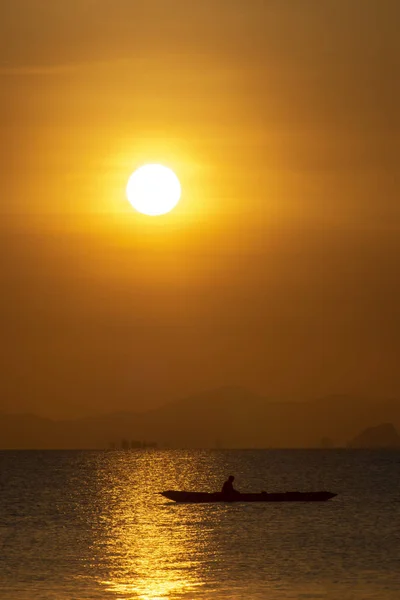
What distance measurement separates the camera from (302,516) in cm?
9131

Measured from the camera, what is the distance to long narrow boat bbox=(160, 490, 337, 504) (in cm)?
9888

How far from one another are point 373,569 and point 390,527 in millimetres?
26144

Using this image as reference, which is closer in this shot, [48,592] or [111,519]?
[48,592]

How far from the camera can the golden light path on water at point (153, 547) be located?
51.8 m

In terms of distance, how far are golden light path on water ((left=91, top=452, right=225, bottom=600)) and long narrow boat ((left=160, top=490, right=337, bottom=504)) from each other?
1.51 metres

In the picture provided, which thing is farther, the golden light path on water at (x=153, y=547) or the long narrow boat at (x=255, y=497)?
the long narrow boat at (x=255, y=497)

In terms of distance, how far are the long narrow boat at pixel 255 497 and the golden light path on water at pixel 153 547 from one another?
4.95 ft

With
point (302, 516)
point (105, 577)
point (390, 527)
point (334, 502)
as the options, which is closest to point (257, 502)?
point (334, 502)

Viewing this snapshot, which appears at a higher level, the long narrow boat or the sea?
the long narrow boat

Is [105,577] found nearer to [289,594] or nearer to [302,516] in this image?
[289,594]

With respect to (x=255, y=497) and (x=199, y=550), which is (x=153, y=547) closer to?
(x=199, y=550)

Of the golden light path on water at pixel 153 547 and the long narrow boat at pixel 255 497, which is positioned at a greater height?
the long narrow boat at pixel 255 497

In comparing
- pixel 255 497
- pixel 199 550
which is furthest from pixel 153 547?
pixel 255 497

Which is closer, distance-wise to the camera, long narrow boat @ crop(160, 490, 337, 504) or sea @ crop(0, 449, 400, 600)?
sea @ crop(0, 449, 400, 600)
